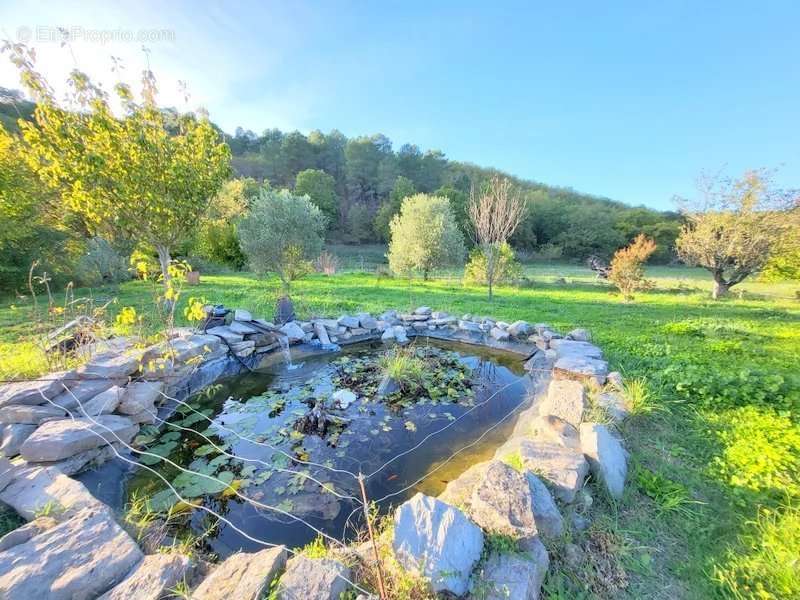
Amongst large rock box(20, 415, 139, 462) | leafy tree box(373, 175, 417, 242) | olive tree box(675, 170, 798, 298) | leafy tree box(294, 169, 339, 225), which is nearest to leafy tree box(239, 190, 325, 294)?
large rock box(20, 415, 139, 462)

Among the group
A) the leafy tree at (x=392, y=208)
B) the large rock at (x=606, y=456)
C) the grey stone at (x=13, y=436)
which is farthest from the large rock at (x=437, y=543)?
the leafy tree at (x=392, y=208)

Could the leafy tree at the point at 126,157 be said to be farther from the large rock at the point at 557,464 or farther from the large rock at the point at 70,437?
the large rock at the point at 557,464

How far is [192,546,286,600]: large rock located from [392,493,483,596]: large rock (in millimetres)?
546

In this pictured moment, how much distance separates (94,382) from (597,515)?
4330 millimetres

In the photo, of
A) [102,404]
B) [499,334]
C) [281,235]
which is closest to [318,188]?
[281,235]

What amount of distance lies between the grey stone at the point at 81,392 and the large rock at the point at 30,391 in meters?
→ 0.06

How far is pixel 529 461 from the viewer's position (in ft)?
6.97

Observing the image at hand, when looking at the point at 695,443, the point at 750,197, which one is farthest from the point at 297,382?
the point at 750,197

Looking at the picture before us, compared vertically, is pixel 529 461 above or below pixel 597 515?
above

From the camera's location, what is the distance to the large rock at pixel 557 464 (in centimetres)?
188

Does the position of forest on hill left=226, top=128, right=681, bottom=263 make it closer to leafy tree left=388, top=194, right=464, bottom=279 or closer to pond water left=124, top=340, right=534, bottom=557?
leafy tree left=388, top=194, right=464, bottom=279

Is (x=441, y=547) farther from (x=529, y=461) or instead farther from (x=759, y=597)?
(x=759, y=597)

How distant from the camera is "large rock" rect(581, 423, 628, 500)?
2053 millimetres

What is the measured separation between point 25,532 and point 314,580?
60.4 inches
